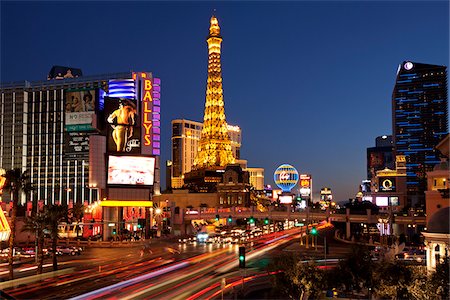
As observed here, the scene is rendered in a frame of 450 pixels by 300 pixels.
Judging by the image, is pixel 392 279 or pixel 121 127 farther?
pixel 121 127

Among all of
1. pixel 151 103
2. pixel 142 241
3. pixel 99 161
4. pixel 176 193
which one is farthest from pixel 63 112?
pixel 142 241

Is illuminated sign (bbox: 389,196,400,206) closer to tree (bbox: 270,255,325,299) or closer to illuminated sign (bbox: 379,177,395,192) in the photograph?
illuminated sign (bbox: 379,177,395,192)

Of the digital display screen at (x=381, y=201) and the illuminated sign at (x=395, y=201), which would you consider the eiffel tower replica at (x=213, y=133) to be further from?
the illuminated sign at (x=395, y=201)

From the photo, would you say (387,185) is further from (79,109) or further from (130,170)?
(79,109)

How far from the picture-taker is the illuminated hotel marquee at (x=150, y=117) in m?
110

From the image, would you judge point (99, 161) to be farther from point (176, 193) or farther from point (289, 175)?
point (289, 175)

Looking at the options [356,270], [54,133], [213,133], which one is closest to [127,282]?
[356,270]

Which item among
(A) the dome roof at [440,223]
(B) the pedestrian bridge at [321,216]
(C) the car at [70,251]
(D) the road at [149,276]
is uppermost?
(A) the dome roof at [440,223]

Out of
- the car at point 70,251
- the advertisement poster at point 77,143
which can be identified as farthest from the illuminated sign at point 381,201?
the car at point 70,251

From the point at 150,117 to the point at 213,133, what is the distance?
63.9 m

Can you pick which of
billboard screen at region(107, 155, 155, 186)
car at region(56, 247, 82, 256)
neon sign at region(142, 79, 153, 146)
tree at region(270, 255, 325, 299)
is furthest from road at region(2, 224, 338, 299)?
neon sign at region(142, 79, 153, 146)

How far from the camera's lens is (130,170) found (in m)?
99.4

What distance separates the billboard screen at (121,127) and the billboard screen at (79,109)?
52.1 metres

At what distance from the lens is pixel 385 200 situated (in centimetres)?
14675
